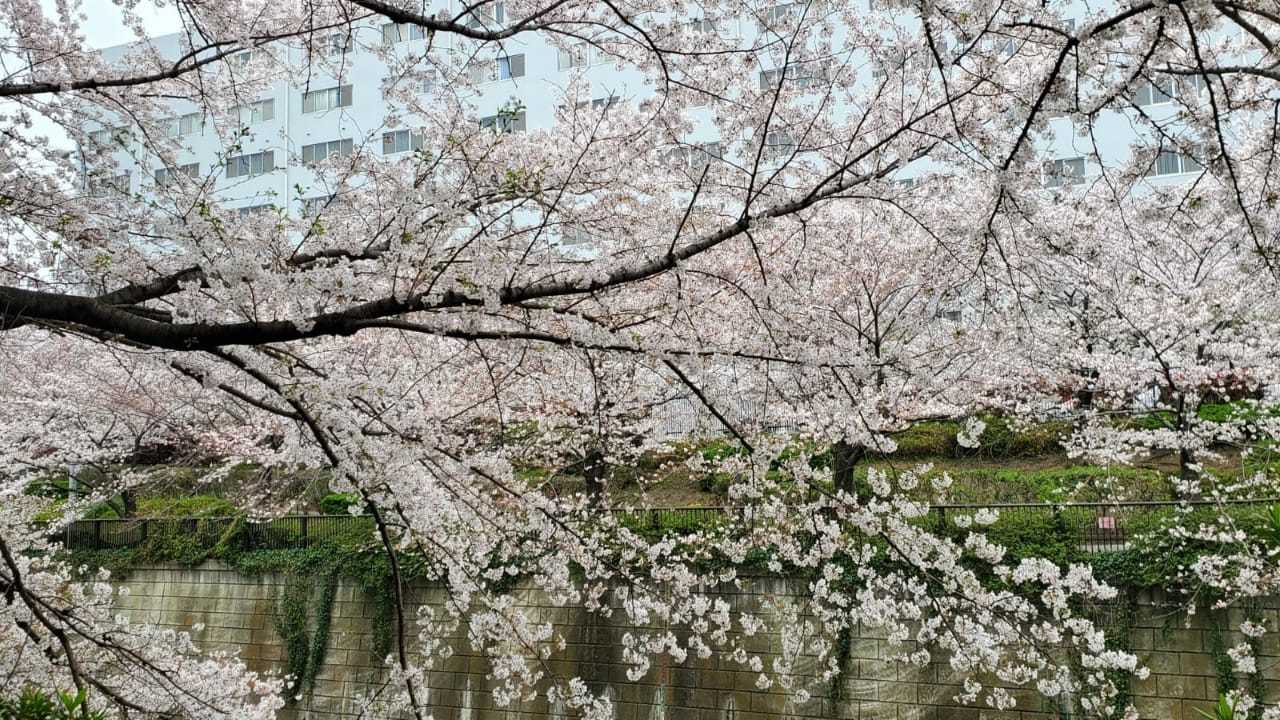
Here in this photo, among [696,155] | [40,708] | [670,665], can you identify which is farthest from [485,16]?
[670,665]

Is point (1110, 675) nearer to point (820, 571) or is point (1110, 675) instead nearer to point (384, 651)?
point (820, 571)

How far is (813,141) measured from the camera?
22.3 feet

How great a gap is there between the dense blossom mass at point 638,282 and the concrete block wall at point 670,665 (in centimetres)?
32

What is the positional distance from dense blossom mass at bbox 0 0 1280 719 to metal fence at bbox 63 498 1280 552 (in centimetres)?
52

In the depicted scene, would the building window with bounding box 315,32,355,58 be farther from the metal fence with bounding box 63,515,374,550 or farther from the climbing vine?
the climbing vine

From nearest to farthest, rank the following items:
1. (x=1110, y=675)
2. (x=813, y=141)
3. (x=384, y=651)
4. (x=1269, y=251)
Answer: (x=1269, y=251) → (x=813, y=141) → (x=1110, y=675) → (x=384, y=651)

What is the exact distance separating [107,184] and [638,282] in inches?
141

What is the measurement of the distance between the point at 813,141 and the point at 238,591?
1008 centimetres

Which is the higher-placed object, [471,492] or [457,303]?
[457,303]

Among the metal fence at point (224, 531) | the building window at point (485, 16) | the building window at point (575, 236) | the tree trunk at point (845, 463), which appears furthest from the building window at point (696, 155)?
the metal fence at point (224, 531)

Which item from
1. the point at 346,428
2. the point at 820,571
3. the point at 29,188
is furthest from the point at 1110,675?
the point at 29,188

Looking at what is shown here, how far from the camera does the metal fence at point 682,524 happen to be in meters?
8.36

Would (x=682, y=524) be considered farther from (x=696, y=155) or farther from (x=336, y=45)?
(x=336, y=45)

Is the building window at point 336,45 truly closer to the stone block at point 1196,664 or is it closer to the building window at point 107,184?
the building window at point 107,184
